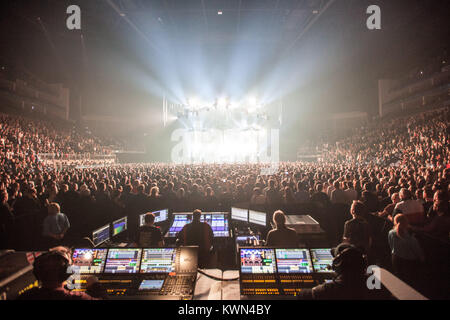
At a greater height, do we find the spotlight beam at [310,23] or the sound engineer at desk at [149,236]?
the spotlight beam at [310,23]

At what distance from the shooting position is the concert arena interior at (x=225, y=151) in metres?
2.94

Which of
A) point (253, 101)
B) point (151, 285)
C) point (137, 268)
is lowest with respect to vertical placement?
point (151, 285)

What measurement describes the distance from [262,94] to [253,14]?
42.0 ft

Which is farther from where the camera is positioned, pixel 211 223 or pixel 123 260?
pixel 211 223

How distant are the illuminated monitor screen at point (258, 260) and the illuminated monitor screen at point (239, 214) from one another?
2488 millimetres

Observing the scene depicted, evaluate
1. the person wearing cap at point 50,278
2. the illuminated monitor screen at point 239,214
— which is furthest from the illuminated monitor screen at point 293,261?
the illuminated monitor screen at point 239,214

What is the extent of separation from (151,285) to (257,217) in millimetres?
2858

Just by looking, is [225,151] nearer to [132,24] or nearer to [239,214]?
[132,24]

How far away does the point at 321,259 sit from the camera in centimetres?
295

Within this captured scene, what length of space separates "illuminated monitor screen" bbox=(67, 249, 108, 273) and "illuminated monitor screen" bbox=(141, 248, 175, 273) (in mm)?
494

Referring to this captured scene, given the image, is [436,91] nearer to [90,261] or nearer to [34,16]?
[90,261]

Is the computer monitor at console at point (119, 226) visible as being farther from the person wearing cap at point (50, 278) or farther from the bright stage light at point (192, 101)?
the bright stage light at point (192, 101)

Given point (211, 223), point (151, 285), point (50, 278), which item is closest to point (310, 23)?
point (211, 223)
